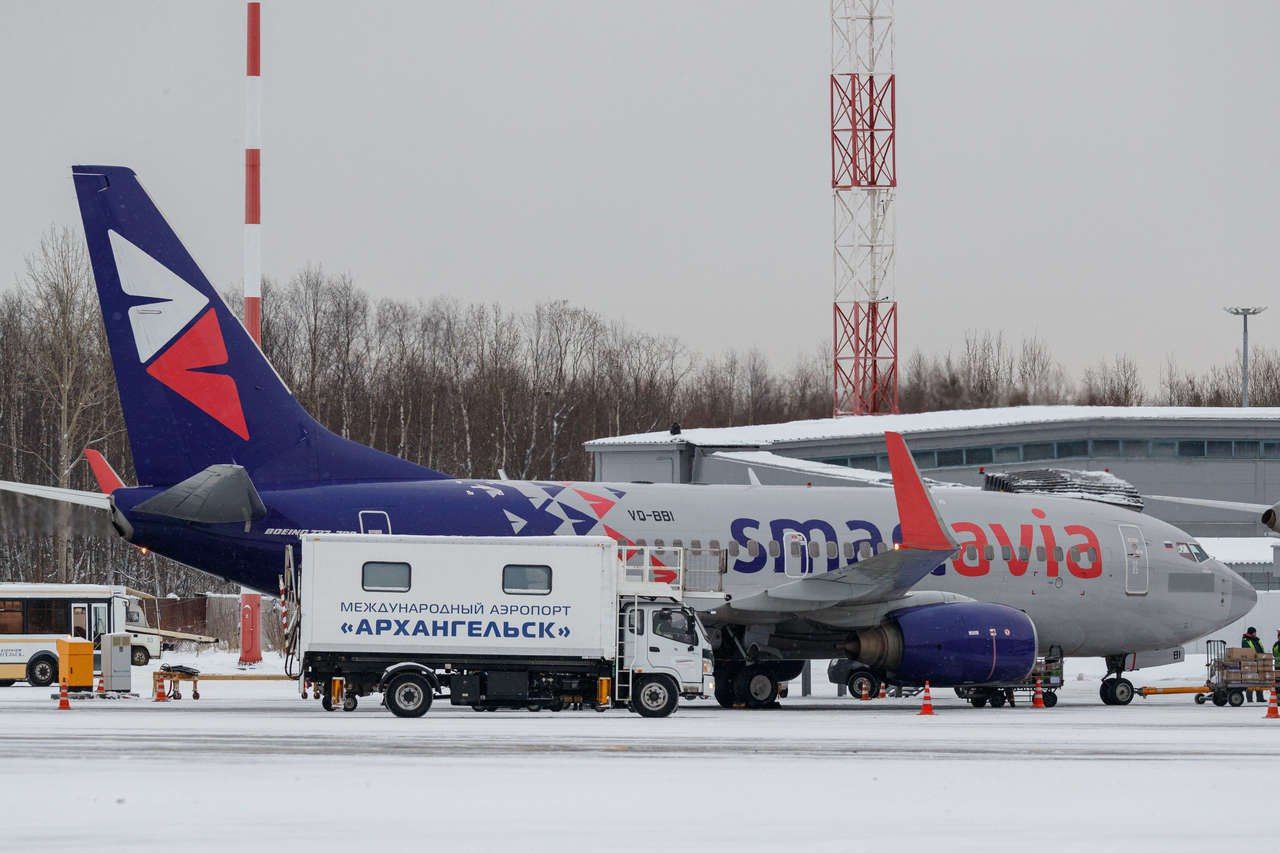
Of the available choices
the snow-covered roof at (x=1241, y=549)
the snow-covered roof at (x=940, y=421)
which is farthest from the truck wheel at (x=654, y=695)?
the snow-covered roof at (x=940, y=421)

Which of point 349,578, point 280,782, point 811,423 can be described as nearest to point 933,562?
point 349,578

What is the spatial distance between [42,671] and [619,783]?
1185 inches

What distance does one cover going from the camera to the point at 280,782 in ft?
48.8

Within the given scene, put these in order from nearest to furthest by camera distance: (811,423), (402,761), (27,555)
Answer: (402,761)
(27,555)
(811,423)

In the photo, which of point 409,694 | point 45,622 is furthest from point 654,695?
point 45,622

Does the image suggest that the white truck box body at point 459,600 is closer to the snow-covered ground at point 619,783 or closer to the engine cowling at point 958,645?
the snow-covered ground at point 619,783

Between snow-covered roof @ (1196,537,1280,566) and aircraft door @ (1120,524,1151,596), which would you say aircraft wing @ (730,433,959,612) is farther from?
snow-covered roof @ (1196,537,1280,566)

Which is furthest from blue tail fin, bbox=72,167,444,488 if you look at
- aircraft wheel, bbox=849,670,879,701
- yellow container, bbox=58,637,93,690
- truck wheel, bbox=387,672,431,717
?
aircraft wheel, bbox=849,670,879,701

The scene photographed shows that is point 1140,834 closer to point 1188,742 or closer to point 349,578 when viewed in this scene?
point 1188,742

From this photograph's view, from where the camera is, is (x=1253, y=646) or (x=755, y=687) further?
(x=1253, y=646)

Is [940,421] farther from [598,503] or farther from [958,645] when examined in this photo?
[598,503]

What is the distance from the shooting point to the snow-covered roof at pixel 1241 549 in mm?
54688

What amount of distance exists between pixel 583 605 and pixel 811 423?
1682 inches

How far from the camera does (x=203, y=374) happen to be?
2850 centimetres
